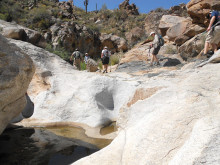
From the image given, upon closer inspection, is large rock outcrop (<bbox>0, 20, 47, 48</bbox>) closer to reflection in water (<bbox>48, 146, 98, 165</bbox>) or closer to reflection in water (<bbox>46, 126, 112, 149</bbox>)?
reflection in water (<bbox>46, 126, 112, 149</bbox>)

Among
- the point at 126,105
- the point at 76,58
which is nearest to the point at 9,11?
the point at 76,58

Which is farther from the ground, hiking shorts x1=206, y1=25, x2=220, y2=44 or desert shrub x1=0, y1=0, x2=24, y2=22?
desert shrub x1=0, y1=0, x2=24, y2=22

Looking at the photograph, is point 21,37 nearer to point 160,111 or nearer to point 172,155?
point 160,111

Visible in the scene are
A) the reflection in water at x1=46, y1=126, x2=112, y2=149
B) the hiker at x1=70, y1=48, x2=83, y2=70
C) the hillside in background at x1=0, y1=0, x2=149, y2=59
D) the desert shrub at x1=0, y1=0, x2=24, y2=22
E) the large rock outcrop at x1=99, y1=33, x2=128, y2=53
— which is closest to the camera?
the reflection in water at x1=46, y1=126, x2=112, y2=149

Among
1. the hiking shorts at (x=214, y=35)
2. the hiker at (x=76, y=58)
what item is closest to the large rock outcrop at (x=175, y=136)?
the hiking shorts at (x=214, y=35)

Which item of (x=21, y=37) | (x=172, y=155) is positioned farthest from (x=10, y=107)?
(x=21, y=37)

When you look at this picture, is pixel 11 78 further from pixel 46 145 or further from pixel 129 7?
pixel 129 7

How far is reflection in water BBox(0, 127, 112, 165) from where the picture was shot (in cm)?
270

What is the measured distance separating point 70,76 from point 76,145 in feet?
7.84

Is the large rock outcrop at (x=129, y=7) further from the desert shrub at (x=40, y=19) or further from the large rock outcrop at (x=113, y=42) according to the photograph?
the desert shrub at (x=40, y=19)

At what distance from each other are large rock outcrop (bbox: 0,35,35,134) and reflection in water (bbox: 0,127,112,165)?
0.38 m

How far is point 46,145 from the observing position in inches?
124

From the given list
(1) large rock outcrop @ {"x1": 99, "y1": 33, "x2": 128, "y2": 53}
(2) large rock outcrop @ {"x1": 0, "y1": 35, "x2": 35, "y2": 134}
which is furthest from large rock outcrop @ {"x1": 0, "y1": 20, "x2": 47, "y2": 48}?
(1) large rock outcrop @ {"x1": 99, "y1": 33, "x2": 128, "y2": 53}

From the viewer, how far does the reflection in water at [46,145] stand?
270cm
